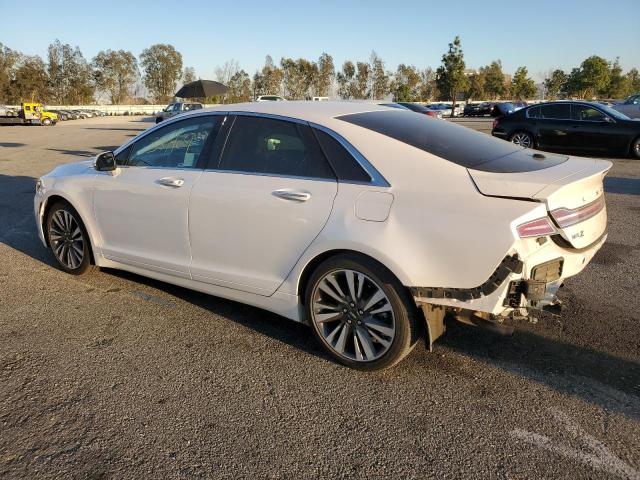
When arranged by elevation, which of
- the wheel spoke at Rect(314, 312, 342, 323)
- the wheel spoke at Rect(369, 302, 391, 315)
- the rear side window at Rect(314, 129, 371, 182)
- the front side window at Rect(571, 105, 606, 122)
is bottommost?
the wheel spoke at Rect(314, 312, 342, 323)

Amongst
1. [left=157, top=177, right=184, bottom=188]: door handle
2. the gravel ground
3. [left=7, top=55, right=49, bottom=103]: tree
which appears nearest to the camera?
the gravel ground

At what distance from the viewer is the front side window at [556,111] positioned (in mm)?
13656

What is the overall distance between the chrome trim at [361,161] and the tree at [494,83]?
277 feet

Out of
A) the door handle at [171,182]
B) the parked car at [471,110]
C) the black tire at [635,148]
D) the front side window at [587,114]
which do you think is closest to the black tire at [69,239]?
the door handle at [171,182]

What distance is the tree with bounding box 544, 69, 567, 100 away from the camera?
253 feet

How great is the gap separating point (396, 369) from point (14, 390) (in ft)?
7.46

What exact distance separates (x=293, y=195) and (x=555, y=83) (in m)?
85.5

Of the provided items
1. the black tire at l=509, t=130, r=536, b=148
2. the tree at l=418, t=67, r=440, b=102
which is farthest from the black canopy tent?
the tree at l=418, t=67, r=440, b=102

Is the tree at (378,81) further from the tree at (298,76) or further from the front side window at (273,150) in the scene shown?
the front side window at (273,150)

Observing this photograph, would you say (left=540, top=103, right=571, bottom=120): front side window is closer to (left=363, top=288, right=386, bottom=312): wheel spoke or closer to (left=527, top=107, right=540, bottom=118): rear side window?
(left=527, top=107, right=540, bottom=118): rear side window

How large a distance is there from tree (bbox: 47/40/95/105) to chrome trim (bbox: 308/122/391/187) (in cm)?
8505

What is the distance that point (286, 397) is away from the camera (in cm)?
302

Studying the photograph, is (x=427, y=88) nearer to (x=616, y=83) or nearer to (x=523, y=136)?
(x=616, y=83)

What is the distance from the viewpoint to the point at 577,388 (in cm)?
304
